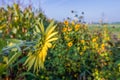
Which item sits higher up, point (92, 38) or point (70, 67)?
point (92, 38)

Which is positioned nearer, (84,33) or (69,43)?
(69,43)

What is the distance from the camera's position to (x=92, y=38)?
5.73m

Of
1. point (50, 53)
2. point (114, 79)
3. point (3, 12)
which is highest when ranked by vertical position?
point (3, 12)

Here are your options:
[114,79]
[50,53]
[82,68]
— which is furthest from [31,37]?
[114,79]

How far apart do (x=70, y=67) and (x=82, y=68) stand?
193 mm

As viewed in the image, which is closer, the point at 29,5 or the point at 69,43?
the point at 69,43

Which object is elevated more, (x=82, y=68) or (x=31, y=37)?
(x=31, y=37)

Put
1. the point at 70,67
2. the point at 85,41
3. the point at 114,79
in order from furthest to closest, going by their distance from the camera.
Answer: the point at 85,41 < the point at 70,67 < the point at 114,79

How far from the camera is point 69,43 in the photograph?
5.44 meters

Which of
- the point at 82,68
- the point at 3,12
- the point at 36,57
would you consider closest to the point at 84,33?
the point at 82,68

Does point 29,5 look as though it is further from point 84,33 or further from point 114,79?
point 114,79

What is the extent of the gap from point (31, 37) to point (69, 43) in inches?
29.2

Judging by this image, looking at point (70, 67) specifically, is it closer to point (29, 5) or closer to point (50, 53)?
point (50, 53)

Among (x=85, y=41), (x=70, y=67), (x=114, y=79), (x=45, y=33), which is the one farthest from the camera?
(x=85, y=41)
